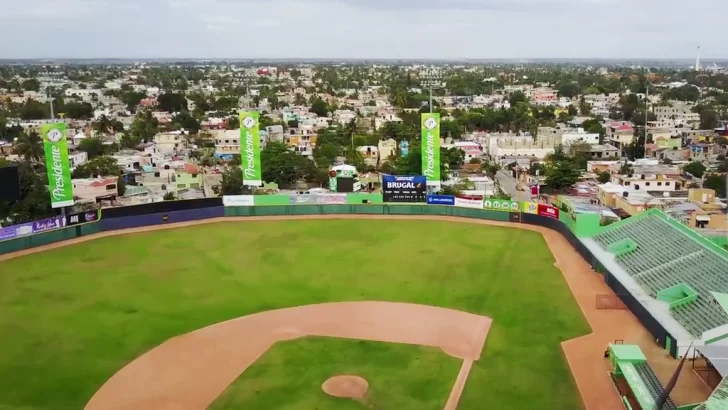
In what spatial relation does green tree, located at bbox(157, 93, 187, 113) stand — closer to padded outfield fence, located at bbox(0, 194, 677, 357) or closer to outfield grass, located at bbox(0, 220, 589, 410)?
padded outfield fence, located at bbox(0, 194, 677, 357)

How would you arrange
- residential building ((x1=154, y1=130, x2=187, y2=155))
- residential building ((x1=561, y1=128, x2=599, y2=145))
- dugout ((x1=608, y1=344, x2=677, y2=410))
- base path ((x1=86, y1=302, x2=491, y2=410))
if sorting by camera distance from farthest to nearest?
1. residential building ((x1=154, y1=130, x2=187, y2=155))
2. residential building ((x1=561, y1=128, x2=599, y2=145))
3. base path ((x1=86, y1=302, x2=491, y2=410))
4. dugout ((x1=608, y1=344, x2=677, y2=410))

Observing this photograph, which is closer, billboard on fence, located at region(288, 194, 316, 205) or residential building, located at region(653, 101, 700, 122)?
billboard on fence, located at region(288, 194, 316, 205)

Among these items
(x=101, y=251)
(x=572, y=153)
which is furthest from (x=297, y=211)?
(x=572, y=153)

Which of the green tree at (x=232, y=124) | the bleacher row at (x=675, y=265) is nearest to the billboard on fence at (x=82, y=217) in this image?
the bleacher row at (x=675, y=265)

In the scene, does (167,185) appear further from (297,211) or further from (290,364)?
(290,364)

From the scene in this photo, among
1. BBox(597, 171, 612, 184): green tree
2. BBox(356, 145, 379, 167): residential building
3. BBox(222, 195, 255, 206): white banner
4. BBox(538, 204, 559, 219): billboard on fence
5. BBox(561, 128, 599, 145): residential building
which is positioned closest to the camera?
BBox(538, 204, 559, 219): billboard on fence

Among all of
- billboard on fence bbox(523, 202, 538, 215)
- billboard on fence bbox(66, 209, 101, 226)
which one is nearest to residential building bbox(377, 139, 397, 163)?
billboard on fence bbox(523, 202, 538, 215)

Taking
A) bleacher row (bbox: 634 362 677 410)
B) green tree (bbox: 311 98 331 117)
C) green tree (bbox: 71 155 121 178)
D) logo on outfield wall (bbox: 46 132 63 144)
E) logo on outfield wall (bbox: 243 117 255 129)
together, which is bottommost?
bleacher row (bbox: 634 362 677 410)
